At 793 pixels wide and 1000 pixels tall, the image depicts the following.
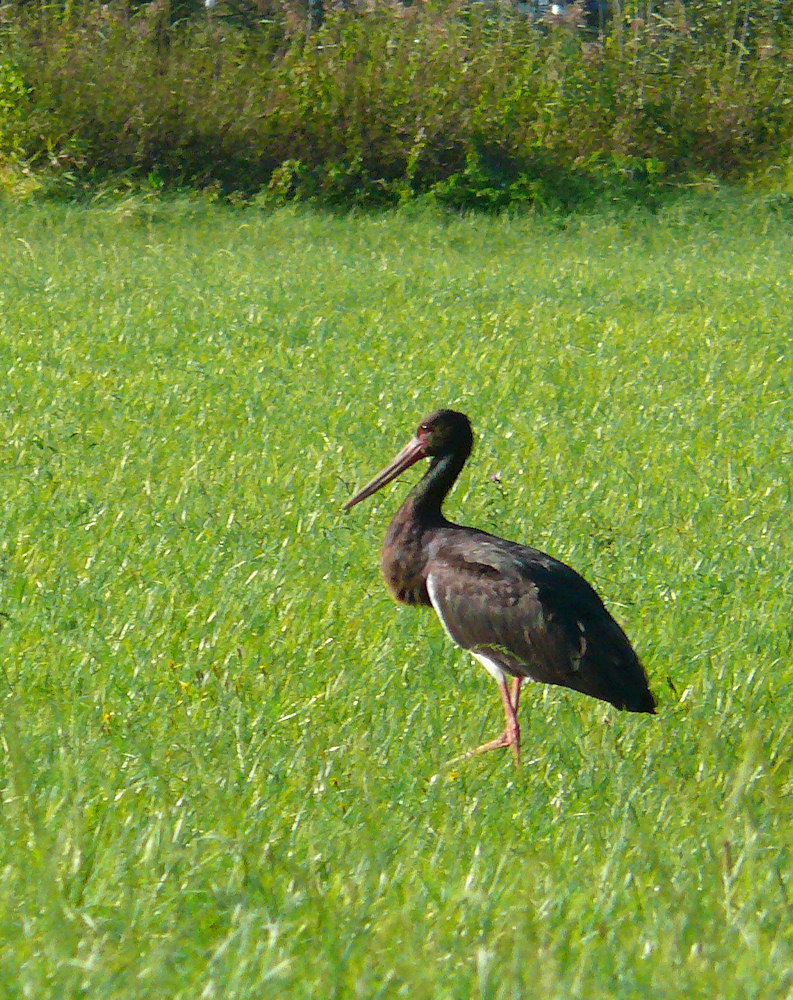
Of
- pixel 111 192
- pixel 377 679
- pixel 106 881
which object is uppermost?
pixel 106 881

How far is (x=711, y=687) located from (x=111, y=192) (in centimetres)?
1311

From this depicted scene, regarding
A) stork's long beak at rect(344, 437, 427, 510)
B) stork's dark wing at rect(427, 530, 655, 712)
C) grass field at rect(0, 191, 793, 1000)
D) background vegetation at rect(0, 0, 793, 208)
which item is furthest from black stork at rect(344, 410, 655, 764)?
background vegetation at rect(0, 0, 793, 208)

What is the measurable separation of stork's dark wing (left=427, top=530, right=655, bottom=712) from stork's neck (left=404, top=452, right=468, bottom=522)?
1.21 ft

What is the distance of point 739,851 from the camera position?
3623mm

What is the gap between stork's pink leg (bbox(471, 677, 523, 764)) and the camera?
420cm

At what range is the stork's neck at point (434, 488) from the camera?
5270mm

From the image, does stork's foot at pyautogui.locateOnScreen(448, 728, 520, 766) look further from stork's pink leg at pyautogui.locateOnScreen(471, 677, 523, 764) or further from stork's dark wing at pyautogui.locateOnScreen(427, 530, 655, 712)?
stork's dark wing at pyautogui.locateOnScreen(427, 530, 655, 712)

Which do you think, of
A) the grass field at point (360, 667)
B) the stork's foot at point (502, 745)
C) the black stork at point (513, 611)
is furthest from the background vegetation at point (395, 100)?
the stork's foot at point (502, 745)

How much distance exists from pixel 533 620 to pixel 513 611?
0.23 feet

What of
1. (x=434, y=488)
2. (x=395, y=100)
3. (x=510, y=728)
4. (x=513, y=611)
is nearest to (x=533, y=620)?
(x=513, y=611)

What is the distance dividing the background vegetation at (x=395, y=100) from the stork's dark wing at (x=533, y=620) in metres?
12.5

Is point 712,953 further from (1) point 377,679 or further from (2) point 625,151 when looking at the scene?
(2) point 625,151

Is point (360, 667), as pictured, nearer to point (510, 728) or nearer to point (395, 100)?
point (510, 728)

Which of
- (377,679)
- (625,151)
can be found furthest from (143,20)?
(377,679)
